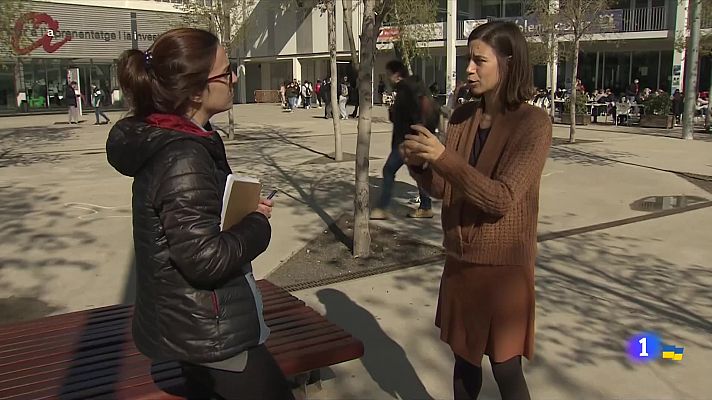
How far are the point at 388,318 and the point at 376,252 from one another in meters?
1.72

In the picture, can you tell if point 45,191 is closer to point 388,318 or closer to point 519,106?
point 388,318

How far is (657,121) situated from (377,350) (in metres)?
20.8

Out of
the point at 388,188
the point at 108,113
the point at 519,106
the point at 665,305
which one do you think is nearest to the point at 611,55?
the point at 108,113

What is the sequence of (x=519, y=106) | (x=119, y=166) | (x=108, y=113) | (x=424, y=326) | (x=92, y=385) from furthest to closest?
(x=108, y=113) → (x=424, y=326) → (x=92, y=385) → (x=519, y=106) → (x=119, y=166)

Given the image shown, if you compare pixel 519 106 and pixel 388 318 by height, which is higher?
pixel 519 106

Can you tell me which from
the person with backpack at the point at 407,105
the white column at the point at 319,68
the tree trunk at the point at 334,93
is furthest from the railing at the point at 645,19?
the person with backpack at the point at 407,105

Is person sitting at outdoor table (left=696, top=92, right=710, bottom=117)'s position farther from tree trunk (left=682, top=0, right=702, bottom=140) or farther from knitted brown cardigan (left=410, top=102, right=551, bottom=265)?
knitted brown cardigan (left=410, top=102, right=551, bottom=265)

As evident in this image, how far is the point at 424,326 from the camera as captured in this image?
454 cm

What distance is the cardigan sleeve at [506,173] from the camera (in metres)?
2.26

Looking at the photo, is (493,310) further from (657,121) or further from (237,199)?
(657,121)

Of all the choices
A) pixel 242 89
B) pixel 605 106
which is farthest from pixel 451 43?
pixel 242 89

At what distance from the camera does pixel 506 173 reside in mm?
2363

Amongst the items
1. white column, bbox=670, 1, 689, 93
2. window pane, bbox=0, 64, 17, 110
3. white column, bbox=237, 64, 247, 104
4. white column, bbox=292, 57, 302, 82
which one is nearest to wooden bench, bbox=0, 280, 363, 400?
white column, bbox=670, 1, 689, 93

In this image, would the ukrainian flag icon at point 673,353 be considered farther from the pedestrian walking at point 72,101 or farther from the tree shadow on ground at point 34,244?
the pedestrian walking at point 72,101
